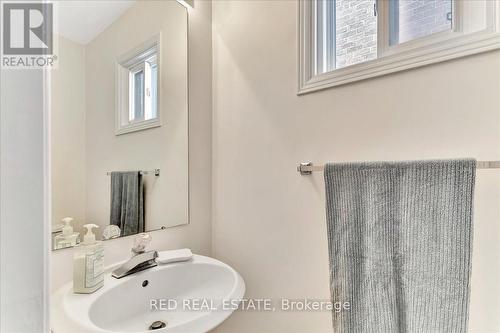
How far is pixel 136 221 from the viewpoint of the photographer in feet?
3.47

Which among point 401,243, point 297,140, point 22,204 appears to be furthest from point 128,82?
point 401,243

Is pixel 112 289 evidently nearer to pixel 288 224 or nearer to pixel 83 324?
pixel 83 324

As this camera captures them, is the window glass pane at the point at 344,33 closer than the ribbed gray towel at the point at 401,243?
No

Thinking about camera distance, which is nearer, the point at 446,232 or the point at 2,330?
the point at 2,330

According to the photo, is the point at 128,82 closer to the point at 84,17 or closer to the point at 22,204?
the point at 84,17

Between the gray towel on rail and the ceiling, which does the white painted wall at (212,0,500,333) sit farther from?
the ceiling

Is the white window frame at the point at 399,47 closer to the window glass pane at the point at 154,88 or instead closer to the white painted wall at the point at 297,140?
the white painted wall at the point at 297,140

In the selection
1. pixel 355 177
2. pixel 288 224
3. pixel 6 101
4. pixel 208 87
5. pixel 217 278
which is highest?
pixel 208 87

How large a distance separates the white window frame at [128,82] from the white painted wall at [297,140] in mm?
361

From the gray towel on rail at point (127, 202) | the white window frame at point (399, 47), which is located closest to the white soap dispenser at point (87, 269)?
the gray towel on rail at point (127, 202)

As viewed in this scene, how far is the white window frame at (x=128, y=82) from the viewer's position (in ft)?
3.25

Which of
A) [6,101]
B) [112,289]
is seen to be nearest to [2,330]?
[6,101]

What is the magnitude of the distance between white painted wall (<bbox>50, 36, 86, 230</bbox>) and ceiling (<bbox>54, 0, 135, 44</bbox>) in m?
0.04

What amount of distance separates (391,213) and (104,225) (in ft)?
3.24
